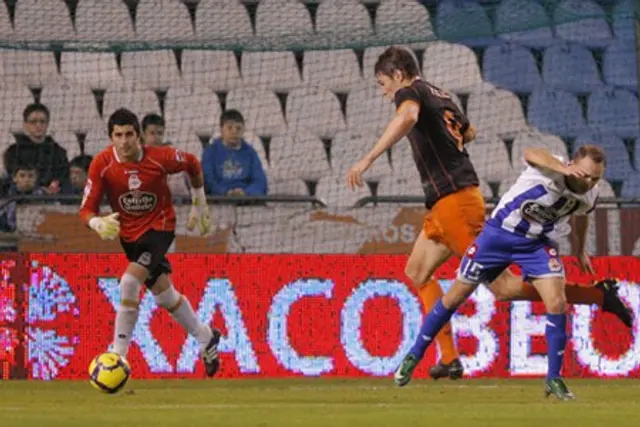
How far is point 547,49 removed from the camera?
55.1 ft

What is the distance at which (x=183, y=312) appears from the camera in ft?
35.8

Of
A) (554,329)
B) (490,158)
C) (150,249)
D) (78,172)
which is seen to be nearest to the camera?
(554,329)

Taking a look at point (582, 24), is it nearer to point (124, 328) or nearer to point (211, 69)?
point (211, 69)

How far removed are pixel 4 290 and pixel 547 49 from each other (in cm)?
697

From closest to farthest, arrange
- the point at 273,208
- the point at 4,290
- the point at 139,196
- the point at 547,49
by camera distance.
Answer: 1. the point at 139,196
2. the point at 4,290
3. the point at 273,208
4. the point at 547,49

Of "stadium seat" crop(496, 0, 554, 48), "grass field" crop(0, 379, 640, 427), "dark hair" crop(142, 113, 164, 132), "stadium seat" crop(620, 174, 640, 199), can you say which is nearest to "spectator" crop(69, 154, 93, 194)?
"dark hair" crop(142, 113, 164, 132)

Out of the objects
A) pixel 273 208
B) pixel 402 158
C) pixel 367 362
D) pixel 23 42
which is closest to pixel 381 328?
pixel 367 362

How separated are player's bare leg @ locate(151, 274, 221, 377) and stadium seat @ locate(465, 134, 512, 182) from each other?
5.42 meters

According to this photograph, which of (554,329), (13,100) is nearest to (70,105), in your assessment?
(13,100)

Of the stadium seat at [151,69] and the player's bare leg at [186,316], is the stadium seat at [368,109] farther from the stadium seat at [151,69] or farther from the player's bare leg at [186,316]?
the player's bare leg at [186,316]

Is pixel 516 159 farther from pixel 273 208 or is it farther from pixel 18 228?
pixel 18 228

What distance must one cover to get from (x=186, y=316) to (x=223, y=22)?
236 inches

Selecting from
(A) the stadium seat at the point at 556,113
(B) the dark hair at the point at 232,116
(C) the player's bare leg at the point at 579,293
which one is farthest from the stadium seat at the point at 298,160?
(C) the player's bare leg at the point at 579,293

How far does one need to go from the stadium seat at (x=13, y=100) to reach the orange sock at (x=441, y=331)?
6458mm
